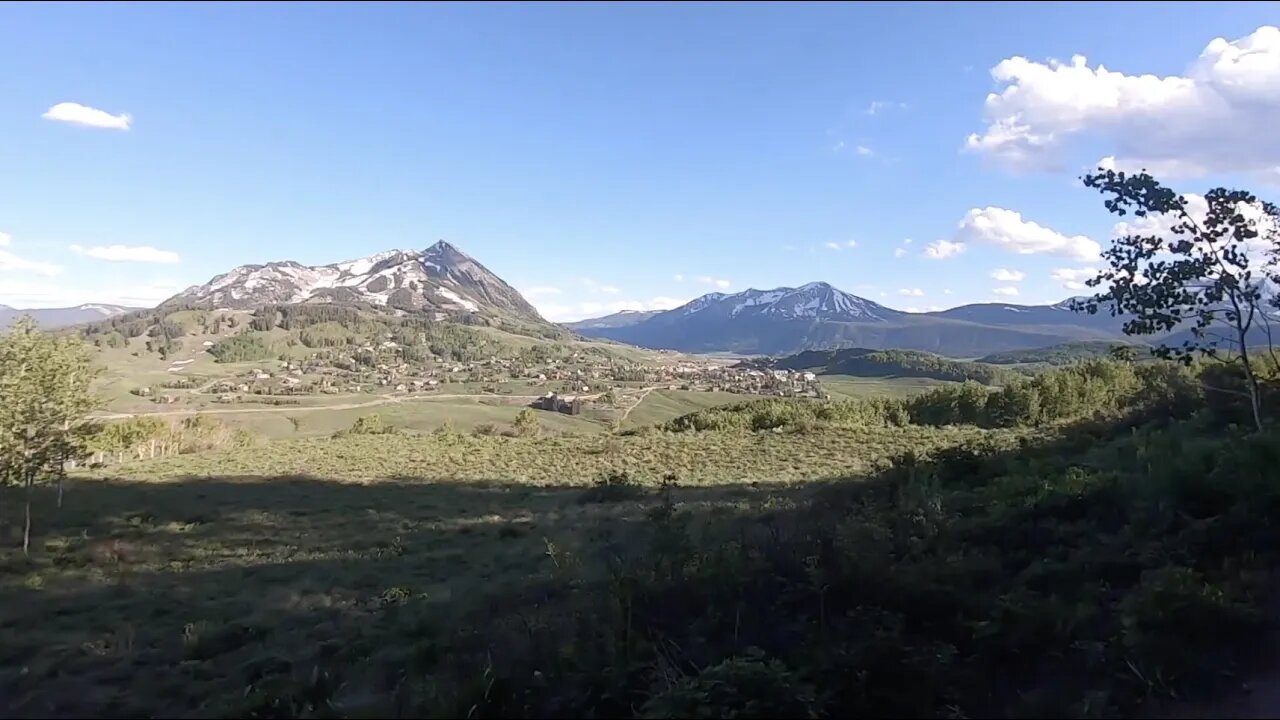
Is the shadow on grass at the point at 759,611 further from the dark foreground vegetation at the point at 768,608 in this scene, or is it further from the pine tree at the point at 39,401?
the pine tree at the point at 39,401

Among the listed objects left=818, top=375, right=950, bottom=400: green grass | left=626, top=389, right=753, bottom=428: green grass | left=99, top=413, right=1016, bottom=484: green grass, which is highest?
left=99, top=413, right=1016, bottom=484: green grass

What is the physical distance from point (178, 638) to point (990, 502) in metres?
9.65

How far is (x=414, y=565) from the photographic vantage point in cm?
1227

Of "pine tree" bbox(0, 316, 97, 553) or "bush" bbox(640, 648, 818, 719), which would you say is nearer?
"bush" bbox(640, 648, 818, 719)

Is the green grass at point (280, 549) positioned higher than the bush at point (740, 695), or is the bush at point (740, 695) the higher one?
the bush at point (740, 695)

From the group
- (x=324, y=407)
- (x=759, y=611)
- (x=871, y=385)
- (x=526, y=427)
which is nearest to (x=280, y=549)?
(x=759, y=611)

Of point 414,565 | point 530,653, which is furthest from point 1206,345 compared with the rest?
point 414,565

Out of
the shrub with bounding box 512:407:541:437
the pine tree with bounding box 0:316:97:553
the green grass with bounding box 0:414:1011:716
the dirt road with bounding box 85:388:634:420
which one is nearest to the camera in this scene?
the green grass with bounding box 0:414:1011:716

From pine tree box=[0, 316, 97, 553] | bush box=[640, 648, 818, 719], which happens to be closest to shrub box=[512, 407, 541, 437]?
pine tree box=[0, 316, 97, 553]

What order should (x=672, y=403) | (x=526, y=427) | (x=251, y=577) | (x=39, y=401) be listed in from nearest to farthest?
(x=251, y=577) → (x=39, y=401) → (x=526, y=427) → (x=672, y=403)

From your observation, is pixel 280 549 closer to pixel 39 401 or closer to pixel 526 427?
pixel 39 401

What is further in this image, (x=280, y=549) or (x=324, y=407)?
(x=324, y=407)

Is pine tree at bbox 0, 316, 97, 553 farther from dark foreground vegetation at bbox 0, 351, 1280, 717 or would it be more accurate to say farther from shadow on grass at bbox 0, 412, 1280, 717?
shadow on grass at bbox 0, 412, 1280, 717

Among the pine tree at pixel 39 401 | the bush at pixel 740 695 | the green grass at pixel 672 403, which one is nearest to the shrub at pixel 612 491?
the pine tree at pixel 39 401
